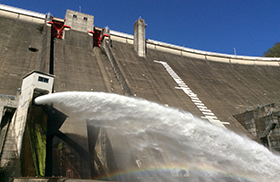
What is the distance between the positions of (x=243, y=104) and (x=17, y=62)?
25.4 meters

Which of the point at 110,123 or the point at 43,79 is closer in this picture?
the point at 43,79

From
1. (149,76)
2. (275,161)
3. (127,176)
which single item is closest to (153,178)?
(127,176)

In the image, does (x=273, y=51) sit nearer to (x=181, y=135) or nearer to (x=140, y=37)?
(x=140, y=37)

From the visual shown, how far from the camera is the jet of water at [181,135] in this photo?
38.0 ft

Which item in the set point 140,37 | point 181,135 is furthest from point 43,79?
point 140,37

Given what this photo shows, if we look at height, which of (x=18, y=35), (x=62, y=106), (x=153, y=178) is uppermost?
(x=18, y=35)

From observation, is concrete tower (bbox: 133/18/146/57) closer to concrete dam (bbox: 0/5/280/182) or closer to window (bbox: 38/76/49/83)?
concrete dam (bbox: 0/5/280/182)

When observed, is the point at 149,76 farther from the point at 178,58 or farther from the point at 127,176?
the point at 127,176

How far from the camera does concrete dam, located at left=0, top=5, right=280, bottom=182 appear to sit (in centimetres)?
1168

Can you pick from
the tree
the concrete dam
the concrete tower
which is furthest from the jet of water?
the tree

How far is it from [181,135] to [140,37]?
23179mm

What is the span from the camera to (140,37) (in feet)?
107

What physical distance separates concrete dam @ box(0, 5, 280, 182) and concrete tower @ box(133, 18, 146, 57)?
15.7 ft

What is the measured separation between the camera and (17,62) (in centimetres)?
2009
